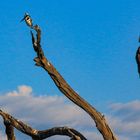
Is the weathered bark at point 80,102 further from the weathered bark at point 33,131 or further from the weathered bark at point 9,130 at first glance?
the weathered bark at point 9,130

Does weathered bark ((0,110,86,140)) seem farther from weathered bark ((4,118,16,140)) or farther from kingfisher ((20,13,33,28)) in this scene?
kingfisher ((20,13,33,28))

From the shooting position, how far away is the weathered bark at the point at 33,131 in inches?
718

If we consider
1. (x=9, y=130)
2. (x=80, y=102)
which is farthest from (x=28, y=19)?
(x=9, y=130)

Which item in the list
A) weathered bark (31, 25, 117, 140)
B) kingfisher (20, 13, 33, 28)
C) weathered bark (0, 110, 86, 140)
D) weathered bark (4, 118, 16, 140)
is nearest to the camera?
kingfisher (20, 13, 33, 28)

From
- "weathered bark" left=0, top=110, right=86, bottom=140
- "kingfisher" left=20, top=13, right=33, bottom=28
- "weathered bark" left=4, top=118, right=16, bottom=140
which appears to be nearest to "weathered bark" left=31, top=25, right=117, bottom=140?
"weathered bark" left=0, top=110, right=86, bottom=140

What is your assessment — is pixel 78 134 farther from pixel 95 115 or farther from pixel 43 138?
pixel 43 138

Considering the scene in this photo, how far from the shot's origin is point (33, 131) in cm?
2000

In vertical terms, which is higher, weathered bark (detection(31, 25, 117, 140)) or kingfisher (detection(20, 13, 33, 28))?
kingfisher (detection(20, 13, 33, 28))

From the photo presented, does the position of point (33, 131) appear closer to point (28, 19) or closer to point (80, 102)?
point (80, 102)

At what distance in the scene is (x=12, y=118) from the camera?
2075 centimetres

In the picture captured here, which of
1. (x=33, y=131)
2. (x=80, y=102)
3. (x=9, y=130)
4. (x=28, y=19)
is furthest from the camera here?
(x=9, y=130)

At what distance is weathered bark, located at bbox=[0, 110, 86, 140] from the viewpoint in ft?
59.9

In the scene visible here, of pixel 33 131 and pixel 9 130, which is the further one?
pixel 9 130

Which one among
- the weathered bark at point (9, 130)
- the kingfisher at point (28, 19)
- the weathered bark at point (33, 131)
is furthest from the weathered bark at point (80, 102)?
the weathered bark at point (9, 130)
